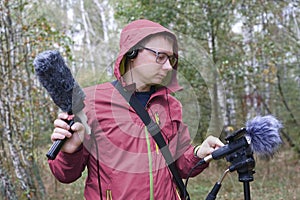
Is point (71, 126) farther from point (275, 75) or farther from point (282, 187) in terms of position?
point (275, 75)

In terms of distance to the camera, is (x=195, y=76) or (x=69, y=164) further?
(x=195, y=76)

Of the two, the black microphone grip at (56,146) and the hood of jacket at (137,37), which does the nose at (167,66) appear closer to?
the hood of jacket at (137,37)

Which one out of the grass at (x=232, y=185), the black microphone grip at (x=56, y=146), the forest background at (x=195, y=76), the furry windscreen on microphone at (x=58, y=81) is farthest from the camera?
the grass at (x=232, y=185)

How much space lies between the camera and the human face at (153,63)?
6.60 feet

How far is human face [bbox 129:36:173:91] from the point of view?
6.60 feet

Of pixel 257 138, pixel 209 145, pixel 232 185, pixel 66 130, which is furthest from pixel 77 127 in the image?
pixel 232 185

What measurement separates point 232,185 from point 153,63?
6.00 meters

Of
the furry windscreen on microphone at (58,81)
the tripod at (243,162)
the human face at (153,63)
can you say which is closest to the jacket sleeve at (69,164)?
the furry windscreen on microphone at (58,81)

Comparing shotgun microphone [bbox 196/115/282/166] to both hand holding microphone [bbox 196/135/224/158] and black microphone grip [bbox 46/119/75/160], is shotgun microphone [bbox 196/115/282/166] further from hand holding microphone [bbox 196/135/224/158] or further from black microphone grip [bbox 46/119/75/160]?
black microphone grip [bbox 46/119/75/160]

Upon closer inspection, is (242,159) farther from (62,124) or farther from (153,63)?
(62,124)

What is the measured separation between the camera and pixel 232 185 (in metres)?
7.53

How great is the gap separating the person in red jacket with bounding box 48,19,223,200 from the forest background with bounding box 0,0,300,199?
0.12 metres

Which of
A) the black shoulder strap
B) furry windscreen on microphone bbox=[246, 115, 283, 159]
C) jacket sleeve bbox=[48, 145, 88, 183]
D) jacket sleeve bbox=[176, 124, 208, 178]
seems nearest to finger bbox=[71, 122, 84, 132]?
jacket sleeve bbox=[48, 145, 88, 183]

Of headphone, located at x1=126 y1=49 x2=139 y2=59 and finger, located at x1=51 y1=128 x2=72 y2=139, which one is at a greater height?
headphone, located at x1=126 y1=49 x2=139 y2=59
